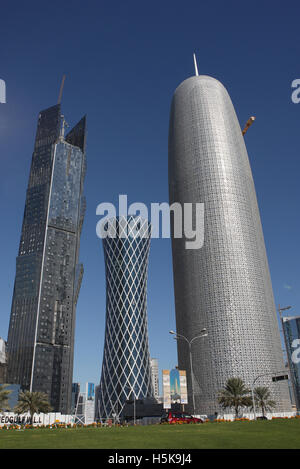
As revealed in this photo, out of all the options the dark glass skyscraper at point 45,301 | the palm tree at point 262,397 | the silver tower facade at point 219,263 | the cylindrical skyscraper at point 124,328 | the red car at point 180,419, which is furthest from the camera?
the dark glass skyscraper at point 45,301

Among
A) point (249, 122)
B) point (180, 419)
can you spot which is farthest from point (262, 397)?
point (249, 122)

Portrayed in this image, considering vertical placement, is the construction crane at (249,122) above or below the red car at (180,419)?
above

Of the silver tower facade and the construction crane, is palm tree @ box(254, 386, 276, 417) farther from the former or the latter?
the construction crane

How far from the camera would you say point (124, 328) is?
165m

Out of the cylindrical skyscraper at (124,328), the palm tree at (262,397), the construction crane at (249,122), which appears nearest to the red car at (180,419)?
the palm tree at (262,397)

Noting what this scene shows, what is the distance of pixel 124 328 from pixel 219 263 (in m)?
66.3

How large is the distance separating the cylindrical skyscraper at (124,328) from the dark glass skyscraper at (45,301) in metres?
23.5

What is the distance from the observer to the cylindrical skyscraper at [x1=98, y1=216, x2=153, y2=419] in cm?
16162

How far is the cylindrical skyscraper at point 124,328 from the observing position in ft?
530

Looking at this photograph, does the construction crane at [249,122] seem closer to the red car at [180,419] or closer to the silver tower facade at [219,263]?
the silver tower facade at [219,263]

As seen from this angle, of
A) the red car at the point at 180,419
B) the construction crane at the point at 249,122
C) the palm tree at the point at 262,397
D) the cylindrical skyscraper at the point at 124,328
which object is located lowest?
the red car at the point at 180,419

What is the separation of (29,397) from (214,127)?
10042cm

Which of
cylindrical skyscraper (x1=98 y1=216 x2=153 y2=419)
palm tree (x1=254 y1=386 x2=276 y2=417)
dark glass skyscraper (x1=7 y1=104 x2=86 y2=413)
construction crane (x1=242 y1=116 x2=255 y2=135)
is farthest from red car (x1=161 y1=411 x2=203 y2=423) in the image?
construction crane (x1=242 y1=116 x2=255 y2=135)

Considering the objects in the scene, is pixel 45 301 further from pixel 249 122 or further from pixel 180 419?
pixel 180 419
